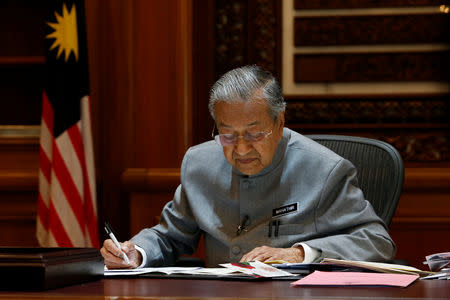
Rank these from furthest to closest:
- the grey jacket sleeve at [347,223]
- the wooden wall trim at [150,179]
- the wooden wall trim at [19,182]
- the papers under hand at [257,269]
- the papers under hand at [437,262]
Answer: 1. the wooden wall trim at [19,182]
2. the wooden wall trim at [150,179]
3. the grey jacket sleeve at [347,223]
4. the papers under hand at [437,262]
5. the papers under hand at [257,269]

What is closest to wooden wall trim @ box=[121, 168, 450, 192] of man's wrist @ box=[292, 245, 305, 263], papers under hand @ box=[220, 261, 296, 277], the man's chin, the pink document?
the man's chin

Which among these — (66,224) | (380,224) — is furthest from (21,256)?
(66,224)

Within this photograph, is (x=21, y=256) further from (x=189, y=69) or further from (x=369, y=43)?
(x=369, y=43)

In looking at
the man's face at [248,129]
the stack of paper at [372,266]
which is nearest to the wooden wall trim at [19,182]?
the man's face at [248,129]

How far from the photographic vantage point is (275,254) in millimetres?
1981

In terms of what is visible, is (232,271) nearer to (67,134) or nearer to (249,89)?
(249,89)

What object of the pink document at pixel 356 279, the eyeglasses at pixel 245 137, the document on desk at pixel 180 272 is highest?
the eyeglasses at pixel 245 137

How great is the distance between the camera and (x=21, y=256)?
1.49m

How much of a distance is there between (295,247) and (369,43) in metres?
2.64

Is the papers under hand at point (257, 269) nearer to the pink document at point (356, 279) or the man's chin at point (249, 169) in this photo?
the pink document at point (356, 279)

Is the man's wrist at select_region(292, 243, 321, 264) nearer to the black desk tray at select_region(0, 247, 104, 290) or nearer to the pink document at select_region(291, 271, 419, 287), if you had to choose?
the pink document at select_region(291, 271, 419, 287)

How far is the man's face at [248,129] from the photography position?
86.5 inches

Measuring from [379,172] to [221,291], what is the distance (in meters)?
1.16

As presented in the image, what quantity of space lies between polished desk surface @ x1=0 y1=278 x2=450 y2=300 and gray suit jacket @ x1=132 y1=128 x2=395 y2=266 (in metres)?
0.58
